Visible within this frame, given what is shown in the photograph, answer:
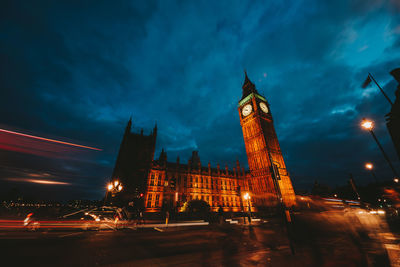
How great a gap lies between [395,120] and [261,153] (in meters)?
37.4

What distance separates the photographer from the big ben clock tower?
39.9 m

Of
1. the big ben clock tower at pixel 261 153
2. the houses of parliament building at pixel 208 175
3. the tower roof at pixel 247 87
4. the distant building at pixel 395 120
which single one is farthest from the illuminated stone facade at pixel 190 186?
the distant building at pixel 395 120

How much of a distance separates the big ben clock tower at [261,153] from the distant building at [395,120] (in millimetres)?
27368

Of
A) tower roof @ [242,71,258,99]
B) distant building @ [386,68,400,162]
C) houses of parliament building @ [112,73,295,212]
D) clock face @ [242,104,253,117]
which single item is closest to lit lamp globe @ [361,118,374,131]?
distant building @ [386,68,400,162]

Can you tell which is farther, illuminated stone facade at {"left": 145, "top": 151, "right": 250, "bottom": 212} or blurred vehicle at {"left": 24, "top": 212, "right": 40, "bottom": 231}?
illuminated stone facade at {"left": 145, "top": 151, "right": 250, "bottom": 212}

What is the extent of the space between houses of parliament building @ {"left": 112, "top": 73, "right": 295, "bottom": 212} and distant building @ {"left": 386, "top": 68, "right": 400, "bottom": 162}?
26499mm

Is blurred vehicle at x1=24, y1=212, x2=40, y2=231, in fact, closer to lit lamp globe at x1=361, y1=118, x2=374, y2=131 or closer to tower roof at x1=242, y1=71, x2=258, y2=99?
lit lamp globe at x1=361, y1=118, x2=374, y2=131

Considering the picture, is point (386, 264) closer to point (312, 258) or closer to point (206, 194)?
point (312, 258)

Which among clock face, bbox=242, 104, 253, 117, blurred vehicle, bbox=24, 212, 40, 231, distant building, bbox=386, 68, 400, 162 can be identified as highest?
clock face, bbox=242, 104, 253, 117

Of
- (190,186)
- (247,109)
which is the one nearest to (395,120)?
→ (190,186)

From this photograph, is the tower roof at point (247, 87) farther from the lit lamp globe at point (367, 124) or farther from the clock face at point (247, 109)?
the lit lamp globe at point (367, 124)

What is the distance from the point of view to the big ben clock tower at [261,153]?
39.9 meters

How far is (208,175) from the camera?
47.7 metres

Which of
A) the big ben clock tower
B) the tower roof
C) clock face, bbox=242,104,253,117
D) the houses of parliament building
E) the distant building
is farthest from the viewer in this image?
the tower roof
